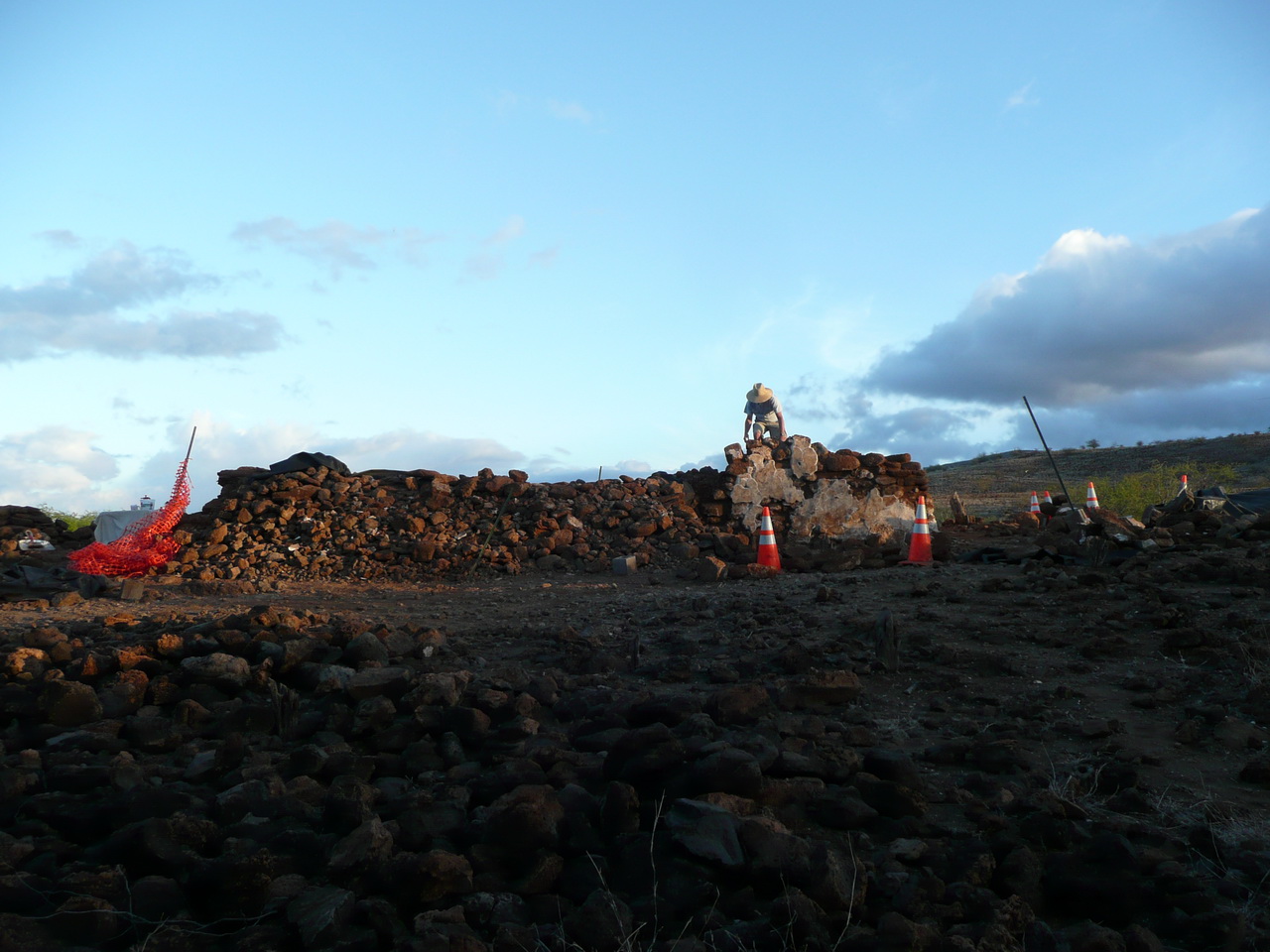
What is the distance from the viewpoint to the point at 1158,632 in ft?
18.6

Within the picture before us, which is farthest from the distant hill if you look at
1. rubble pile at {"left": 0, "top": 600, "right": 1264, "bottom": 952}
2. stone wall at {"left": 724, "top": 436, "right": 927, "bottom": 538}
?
rubble pile at {"left": 0, "top": 600, "right": 1264, "bottom": 952}

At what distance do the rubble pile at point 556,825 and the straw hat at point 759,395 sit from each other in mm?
10080

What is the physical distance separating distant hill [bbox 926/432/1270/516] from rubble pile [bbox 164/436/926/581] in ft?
42.8

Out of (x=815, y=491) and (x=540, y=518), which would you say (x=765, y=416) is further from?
(x=540, y=518)

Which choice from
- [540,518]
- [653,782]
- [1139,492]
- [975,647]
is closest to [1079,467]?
[1139,492]

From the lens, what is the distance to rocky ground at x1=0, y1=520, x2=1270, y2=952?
104 inches

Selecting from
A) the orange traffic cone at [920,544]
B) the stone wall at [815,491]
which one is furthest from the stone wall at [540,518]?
the orange traffic cone at [920,544]

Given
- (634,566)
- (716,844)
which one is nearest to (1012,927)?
(716,844)

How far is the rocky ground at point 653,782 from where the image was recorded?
264cm

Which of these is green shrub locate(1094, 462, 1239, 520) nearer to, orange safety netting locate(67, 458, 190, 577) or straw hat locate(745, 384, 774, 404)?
straw hat locate(745, 384, 774, 404)

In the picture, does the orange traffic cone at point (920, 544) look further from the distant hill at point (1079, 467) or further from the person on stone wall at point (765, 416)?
the distant hill at point (1079, 467)

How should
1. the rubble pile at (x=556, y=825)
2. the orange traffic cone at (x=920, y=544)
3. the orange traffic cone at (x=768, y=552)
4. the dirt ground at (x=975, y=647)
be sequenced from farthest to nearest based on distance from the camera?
the orange traffic cone at (x=768, y=552) < the orange traffic cone at (x=920, y=544) < the dirt ground at (x=975, y=647) < the rubble pile at (x=556, y=825)

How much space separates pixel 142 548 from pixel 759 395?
32.0 feet

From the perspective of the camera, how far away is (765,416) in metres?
14.6
